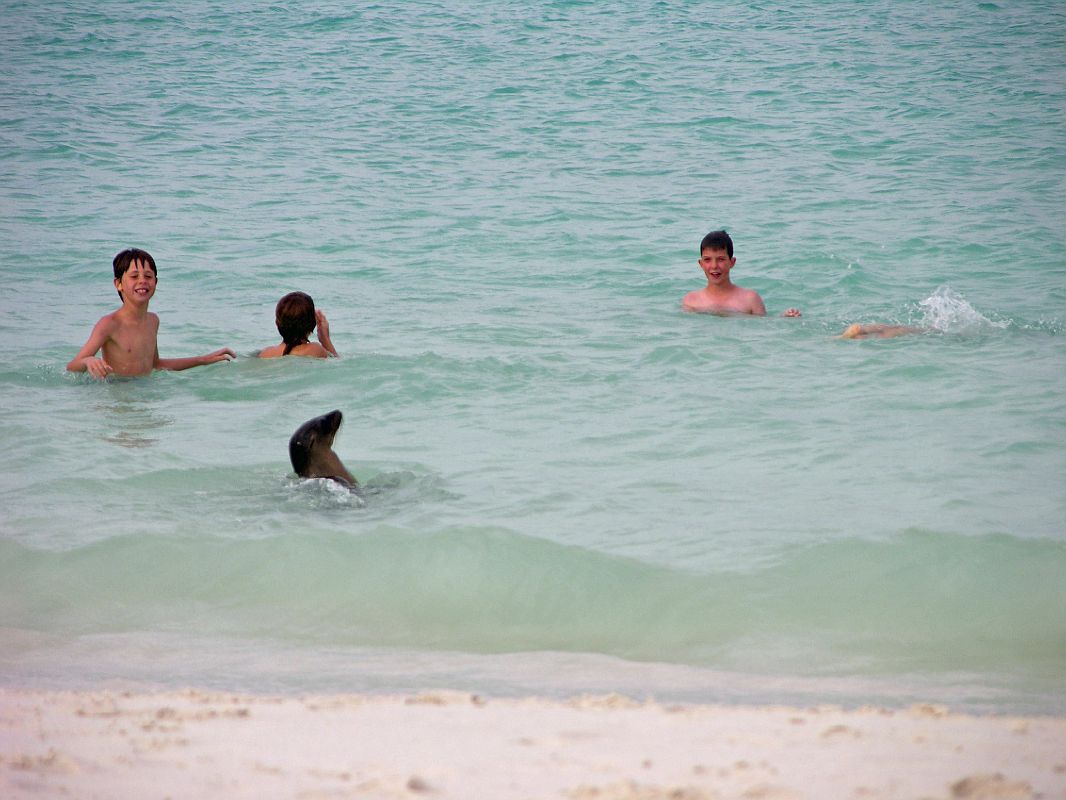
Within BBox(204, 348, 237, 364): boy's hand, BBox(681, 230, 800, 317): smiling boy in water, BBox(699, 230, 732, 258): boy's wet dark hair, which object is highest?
BBox(699, 230, 732, 258): boy's wet dark hair

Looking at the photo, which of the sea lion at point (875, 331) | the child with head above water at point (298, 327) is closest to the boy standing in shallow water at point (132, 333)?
the child with head above water at point (298, 327)

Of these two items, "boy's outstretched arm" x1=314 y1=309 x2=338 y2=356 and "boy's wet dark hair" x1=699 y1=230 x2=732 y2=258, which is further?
"boy's wet dark hair" x1=699 y1=230 x2=732 y2=258

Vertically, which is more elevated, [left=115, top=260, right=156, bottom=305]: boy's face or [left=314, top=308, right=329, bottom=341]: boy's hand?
[left=115, top=260, right=156, bottom=305]: boy's face

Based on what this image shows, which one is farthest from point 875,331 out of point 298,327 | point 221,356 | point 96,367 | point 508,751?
point 508,751

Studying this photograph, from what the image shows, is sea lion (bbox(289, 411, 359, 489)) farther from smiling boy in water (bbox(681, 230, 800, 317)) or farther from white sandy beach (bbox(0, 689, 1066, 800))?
smiling boy in water (bbox(681, 230, 800, 317))

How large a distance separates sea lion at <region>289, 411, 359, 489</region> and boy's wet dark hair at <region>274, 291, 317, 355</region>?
272 centimetres

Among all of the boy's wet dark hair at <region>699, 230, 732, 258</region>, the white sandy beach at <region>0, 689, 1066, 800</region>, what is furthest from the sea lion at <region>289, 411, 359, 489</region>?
the boy's wet dark hair at <region>699, 230, 732, 258</region>

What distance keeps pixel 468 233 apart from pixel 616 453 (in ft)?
25.5

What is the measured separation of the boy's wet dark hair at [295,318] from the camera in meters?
7.90

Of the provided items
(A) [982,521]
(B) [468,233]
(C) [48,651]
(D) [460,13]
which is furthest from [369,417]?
(D) [460,13]

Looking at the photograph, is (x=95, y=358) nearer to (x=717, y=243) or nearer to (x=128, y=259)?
(x=128, y=259)

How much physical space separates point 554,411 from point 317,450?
2.07 metres

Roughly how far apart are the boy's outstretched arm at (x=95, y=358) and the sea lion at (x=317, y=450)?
2.74 m

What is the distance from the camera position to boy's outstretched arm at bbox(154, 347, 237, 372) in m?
7.83
